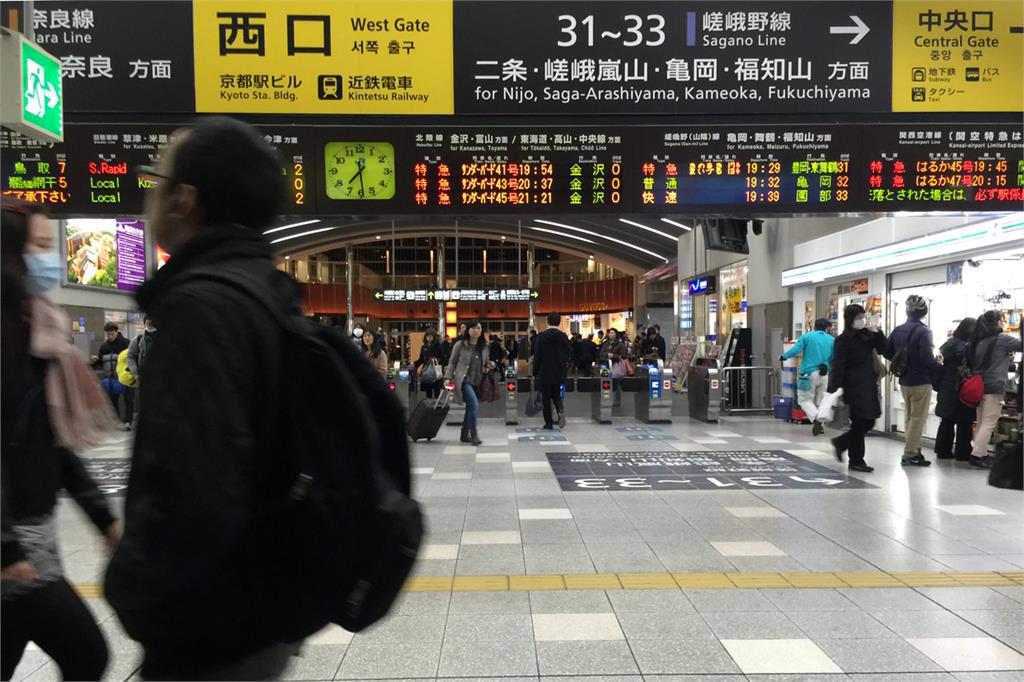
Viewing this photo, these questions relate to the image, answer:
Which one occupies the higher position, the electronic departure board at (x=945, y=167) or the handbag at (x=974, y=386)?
the electronic departure board at (x=945, y=167)

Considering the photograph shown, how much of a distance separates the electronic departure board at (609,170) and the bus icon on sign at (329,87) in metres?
0.29

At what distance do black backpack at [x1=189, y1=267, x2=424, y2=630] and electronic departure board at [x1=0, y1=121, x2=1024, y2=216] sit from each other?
5635mm

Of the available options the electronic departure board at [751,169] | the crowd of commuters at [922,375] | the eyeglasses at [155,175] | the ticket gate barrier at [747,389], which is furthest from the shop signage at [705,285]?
the eyeglasses at [155,175]

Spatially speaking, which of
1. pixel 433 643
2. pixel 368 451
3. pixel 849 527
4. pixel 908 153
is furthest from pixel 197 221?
pixel 908 153

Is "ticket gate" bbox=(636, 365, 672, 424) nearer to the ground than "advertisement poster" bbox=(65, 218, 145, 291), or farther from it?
nearer to the ground

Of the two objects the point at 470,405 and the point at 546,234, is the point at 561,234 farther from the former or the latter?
the point at 470,405

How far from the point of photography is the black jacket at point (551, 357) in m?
11.0

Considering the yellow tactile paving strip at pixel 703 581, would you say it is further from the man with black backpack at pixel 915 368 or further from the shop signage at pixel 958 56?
the shop signage at pixel 958 56

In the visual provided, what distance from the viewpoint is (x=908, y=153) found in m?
6.56

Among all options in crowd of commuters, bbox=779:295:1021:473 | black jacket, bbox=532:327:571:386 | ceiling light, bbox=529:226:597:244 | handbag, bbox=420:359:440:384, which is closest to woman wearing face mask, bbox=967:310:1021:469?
crowd of commuters, bbox=779:295:1021:473

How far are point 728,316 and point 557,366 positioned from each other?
891 centimetres

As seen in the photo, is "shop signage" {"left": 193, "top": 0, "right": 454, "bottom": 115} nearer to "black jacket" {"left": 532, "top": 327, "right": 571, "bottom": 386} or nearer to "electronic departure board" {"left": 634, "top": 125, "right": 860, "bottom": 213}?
"electronic departure board" {"left": 634, "top": 125, "right": 860, "bottom": 213}

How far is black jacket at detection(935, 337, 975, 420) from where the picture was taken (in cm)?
776

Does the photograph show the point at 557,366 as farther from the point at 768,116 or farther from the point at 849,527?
the point at 849,527
